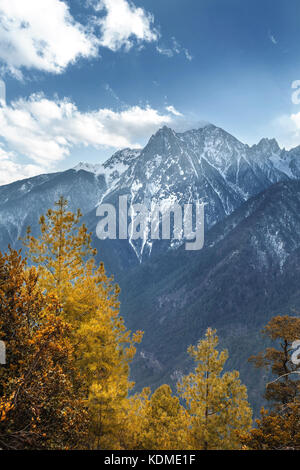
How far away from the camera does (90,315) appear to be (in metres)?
13.6

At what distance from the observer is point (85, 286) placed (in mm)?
13867

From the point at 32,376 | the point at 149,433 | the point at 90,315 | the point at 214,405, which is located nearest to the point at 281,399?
the point at 214,405

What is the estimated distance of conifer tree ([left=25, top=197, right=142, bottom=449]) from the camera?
12273mm

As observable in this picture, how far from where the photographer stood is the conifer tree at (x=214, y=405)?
1694 centimetres

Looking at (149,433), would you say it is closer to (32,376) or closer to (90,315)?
(90,315)

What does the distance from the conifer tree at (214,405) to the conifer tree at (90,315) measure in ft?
18.3

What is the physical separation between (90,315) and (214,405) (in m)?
10.1

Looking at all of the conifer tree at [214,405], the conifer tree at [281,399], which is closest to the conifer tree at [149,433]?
the conifer tree at [214,405]

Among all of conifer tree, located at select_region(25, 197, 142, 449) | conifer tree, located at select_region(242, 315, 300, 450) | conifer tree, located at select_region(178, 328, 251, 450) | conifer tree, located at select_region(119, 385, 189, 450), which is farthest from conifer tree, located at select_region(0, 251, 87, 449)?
conifer tree, located at select_region(178, 328, 251, 450)

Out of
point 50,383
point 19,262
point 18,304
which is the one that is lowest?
point 50,383

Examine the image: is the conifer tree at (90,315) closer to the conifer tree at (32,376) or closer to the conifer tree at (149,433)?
the conifer tree at (149,433)
